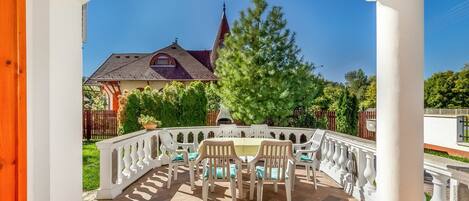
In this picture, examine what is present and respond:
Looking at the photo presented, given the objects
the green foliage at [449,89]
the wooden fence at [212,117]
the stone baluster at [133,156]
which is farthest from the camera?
the green foliage at [449,89]

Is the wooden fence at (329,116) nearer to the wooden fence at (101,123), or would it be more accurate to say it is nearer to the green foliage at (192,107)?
the green foliage at (192,107)

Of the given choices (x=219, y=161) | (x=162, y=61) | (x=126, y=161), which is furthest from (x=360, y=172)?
(x=162, y=61)

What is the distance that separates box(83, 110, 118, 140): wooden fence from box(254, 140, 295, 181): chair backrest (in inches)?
367

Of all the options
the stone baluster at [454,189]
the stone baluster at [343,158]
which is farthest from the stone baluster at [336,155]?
the stone baluster at [454,189]

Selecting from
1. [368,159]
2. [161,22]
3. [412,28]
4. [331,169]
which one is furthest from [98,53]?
[412,28]

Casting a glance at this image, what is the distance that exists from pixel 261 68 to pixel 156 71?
8269 millimetres

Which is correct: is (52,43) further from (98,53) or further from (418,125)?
(98,53)

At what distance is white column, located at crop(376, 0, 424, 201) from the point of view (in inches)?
63.7

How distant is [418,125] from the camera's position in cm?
162

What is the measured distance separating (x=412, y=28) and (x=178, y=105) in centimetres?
750

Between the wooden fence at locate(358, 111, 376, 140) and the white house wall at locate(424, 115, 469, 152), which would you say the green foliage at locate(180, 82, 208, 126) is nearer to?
the wooden fence at locate(358, 111, 376, 140)

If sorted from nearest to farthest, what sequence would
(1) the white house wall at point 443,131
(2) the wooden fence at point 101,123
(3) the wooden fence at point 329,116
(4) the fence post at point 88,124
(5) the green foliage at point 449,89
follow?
(1) the white house wall at point 443,131 < (3) the wooden fence at point 329,116 < (4) the fence post at point 88,124 < (2) the wooden fence at point 101,123 < (5) the green foliage at point 449,89

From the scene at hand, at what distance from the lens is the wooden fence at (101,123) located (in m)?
11.3

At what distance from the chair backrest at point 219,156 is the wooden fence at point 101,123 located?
353 inches
